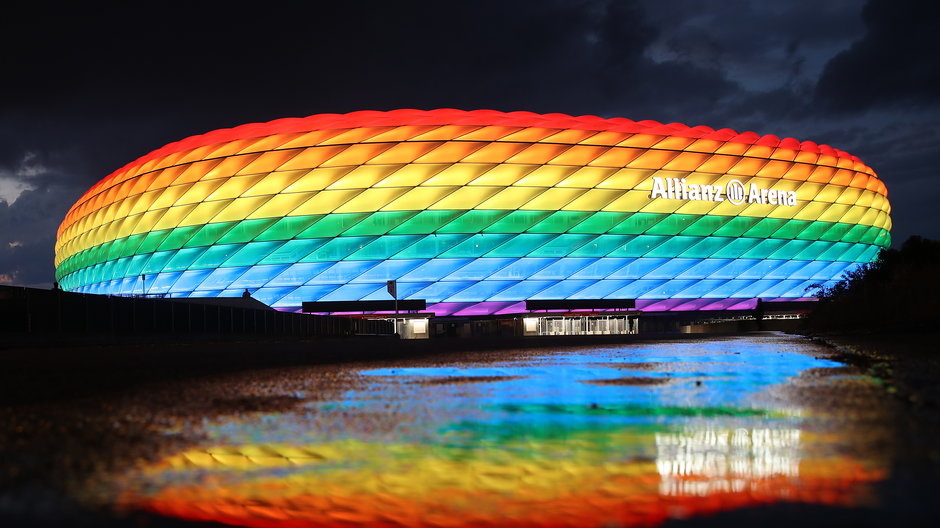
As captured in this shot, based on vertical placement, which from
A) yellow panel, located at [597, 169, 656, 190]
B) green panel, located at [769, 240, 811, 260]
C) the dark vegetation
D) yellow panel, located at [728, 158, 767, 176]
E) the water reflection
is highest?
yellow panel, located at [728, 158, 767, 176]

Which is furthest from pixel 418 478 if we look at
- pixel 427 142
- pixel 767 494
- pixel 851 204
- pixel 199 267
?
pixel 851 204

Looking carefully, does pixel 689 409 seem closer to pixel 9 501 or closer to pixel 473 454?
pixel 473 454

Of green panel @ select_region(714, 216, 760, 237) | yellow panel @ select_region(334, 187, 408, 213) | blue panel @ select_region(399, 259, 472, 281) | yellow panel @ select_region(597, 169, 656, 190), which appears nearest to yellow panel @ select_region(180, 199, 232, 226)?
yellow panel @ select_region(334, 187, 408, 213)

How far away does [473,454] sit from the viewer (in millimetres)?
2531

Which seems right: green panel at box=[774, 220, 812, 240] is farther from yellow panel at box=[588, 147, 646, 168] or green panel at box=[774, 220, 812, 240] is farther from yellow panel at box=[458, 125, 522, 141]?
yellow panel at box=[458, 125, 522, 141]

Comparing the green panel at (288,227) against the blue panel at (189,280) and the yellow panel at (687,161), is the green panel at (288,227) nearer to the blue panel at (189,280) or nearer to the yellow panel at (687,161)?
the blue panel at (189,280)

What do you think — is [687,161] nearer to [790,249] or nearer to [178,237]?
[790,249]

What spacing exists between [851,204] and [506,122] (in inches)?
928

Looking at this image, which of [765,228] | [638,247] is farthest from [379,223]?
[765,228]

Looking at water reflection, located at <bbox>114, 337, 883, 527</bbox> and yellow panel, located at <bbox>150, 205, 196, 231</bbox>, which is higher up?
yellow panel, located at <bbox>150, 205, 196, 231</bbox>

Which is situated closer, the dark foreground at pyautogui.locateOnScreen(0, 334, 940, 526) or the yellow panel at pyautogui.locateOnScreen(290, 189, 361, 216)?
the dark foreground at pyautogui.locateOnScreen(0, 334, 940, 526)

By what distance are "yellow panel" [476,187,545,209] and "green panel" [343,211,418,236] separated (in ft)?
12.0

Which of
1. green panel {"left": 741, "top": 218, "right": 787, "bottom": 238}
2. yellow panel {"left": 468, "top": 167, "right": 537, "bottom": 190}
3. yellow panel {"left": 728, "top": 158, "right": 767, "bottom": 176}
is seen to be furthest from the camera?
green panel {"left": 741, "top": 218, "right": 787, "bottom": 238}

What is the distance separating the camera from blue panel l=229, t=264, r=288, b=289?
42.9 m
